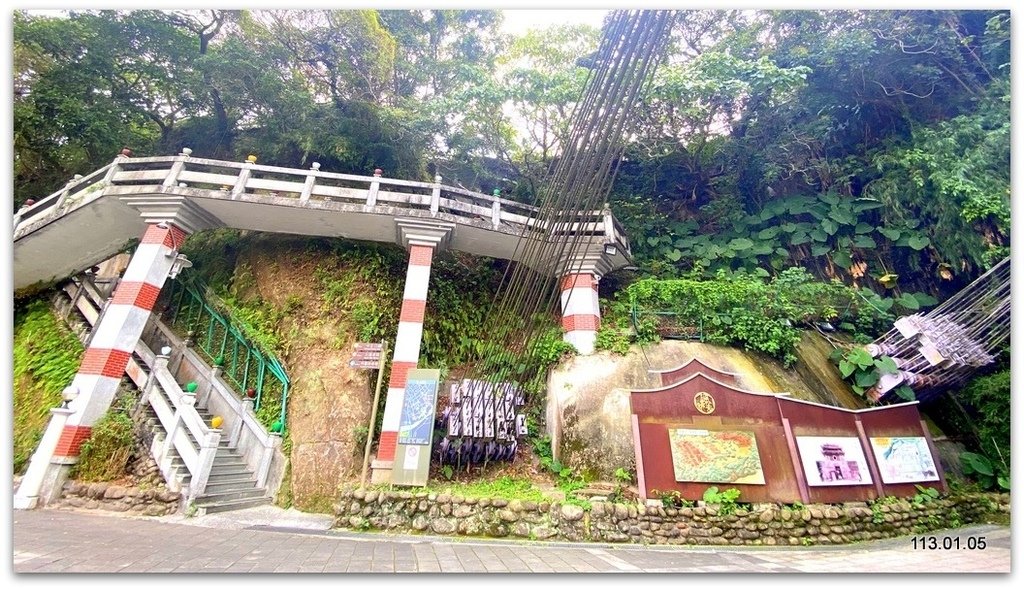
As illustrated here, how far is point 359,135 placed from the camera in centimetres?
1055

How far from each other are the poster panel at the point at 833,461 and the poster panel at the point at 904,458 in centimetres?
30

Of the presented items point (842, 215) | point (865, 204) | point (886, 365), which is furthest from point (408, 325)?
point (865, 204)

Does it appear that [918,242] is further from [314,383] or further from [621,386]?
[314,383]

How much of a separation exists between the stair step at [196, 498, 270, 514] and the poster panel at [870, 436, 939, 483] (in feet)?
28.2

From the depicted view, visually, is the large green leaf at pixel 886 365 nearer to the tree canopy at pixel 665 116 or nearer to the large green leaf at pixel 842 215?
the tree canopy at pixel 665 116

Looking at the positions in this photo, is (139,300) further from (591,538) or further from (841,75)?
(841,75)

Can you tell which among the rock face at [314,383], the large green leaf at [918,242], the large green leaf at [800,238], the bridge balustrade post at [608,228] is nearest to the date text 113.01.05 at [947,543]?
the large green leaf at [918,242]

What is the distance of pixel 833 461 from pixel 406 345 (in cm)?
617

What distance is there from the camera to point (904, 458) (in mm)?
5633

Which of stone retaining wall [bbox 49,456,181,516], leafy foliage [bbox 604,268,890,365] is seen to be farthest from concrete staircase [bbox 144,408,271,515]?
leafy foliage [bbox 604,268,890,365]

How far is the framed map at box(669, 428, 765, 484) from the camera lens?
16.5ft

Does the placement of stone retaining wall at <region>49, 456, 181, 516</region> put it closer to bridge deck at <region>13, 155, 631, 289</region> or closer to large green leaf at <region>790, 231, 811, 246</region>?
bridge deck at <region>13, 155, 631, 289</region>

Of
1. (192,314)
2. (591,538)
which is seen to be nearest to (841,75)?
(591,538)

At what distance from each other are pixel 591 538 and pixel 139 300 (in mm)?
7849
